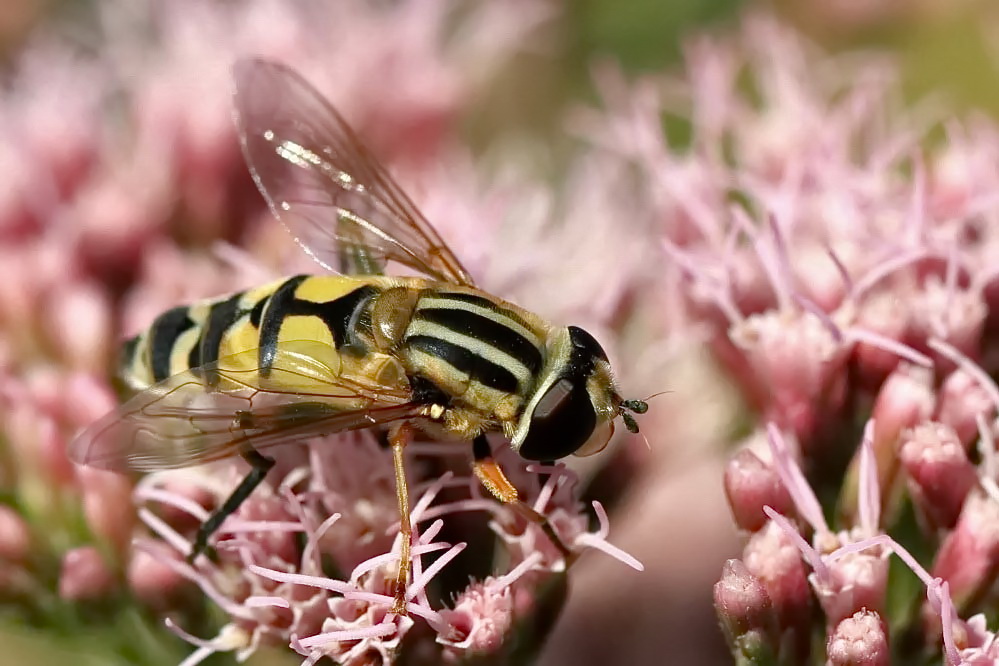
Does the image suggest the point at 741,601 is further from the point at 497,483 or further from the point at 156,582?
the point at 156,582

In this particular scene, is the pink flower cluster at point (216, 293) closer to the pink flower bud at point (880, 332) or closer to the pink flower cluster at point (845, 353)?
the pink flower cluster at point (845, 353)

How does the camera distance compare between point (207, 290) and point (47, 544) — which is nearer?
point (47, 544)

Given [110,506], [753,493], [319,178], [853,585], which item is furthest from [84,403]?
[853,585]

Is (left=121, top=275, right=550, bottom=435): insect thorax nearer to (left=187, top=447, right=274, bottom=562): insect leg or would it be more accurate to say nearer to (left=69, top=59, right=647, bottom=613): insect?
(left=69, top=59, right=647, bottom=613): insect

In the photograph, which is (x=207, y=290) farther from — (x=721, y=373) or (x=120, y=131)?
(x=721, y=373)

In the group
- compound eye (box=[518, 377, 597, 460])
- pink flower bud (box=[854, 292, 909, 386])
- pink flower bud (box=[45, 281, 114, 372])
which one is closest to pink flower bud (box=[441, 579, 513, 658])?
compound eye (box=[518, 377, 597, 460])

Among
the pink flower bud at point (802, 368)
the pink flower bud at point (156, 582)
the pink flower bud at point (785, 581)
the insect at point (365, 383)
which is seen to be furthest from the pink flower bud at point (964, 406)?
the pink flower bud at point (156, 582)

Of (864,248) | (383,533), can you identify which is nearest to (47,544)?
(383,533)
